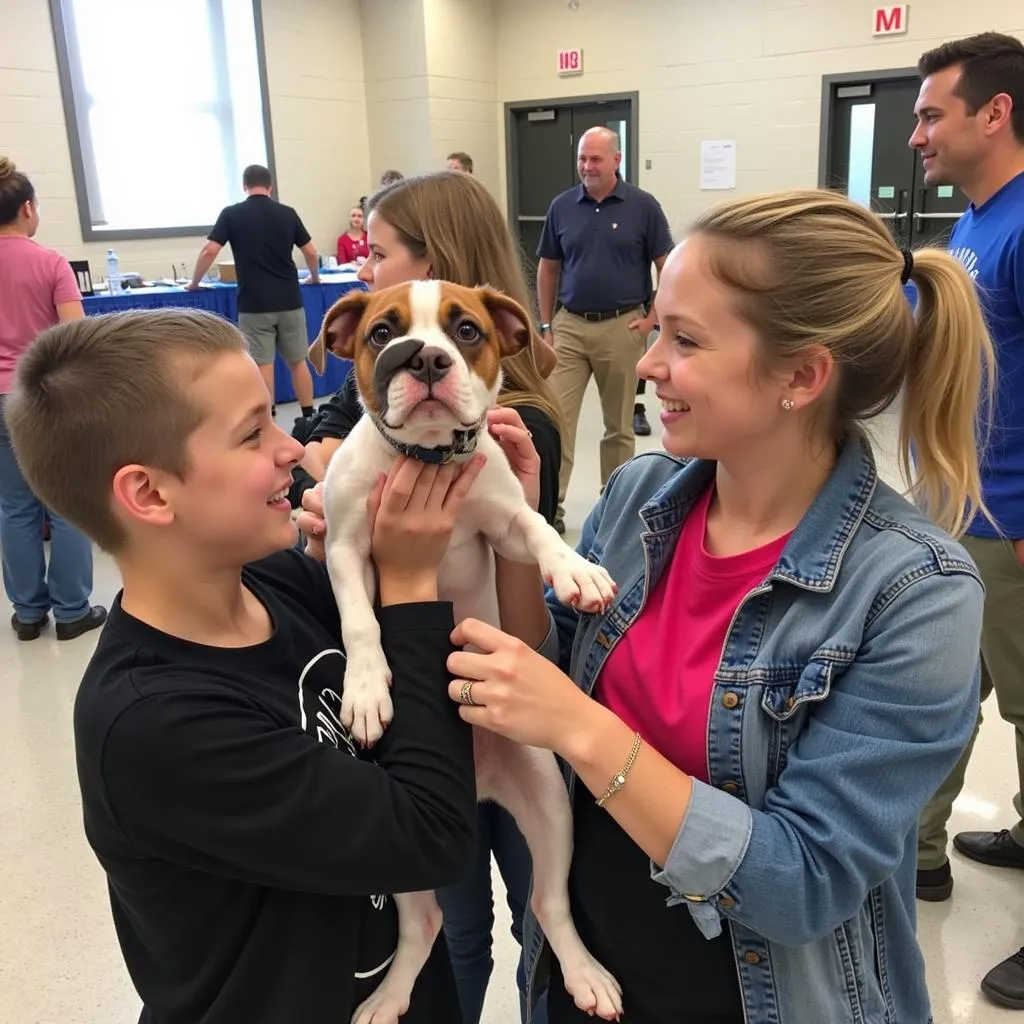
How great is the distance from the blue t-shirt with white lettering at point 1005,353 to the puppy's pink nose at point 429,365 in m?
1.55

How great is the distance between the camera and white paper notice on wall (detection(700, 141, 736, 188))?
10.1m

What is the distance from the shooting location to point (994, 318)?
244 centimetres

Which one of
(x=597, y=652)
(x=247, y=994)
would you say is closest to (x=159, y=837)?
(x=247, y=994)

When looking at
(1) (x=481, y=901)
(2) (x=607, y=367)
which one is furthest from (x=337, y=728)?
(2) (x=607, y=367)

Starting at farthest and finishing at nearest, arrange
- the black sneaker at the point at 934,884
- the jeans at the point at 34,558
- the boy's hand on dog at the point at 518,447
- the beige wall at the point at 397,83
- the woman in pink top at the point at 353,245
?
the beige wall at the point at 397,83 → the woman in pink top at the point at 353,245 → the jeans at the point at 34,558 → the black sneaker at the point at 934,884 → the boy's hand on dog at the point at 518,447

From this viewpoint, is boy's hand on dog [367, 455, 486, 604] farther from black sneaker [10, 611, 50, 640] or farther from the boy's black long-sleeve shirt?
black sneaker [10, 611, 50, 640]

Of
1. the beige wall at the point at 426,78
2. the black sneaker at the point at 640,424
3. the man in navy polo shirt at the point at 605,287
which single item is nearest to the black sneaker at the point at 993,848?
the man in navy polo shirt at the point at 605,287

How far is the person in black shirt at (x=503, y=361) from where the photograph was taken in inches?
70.9

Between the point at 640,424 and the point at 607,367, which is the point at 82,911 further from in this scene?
the point at 640,424

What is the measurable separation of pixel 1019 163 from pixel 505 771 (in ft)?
7.41

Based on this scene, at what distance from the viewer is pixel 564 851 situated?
148cm

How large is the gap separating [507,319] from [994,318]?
1.45 metres

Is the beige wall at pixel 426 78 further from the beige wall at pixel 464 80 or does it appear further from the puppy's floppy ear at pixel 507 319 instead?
the puppy's floppy ear at pixel 507 319

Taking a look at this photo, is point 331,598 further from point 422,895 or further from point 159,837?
point 159,837
